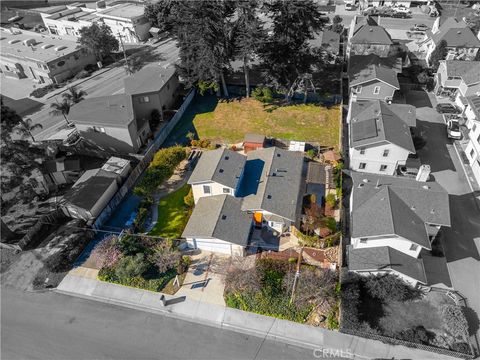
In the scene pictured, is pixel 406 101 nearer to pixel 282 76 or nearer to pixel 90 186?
pixel 282 76

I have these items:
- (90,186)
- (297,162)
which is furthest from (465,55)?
(90,186)

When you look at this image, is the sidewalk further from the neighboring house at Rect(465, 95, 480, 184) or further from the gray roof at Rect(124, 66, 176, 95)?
the gray roof at Rect(124, 66, 176, 95)

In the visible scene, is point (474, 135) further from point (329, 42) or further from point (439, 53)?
point (329, 42)

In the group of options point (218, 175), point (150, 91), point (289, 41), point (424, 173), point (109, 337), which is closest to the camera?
point (109, 337)

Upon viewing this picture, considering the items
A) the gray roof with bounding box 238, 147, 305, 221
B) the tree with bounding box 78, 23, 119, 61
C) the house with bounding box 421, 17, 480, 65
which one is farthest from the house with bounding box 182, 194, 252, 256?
the house with bounding box 421, 17, 480, 65

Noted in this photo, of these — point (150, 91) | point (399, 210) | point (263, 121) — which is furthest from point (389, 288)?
point (150, 91)

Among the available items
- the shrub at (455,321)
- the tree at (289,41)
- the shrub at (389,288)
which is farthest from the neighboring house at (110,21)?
the shrub at (455,321)
